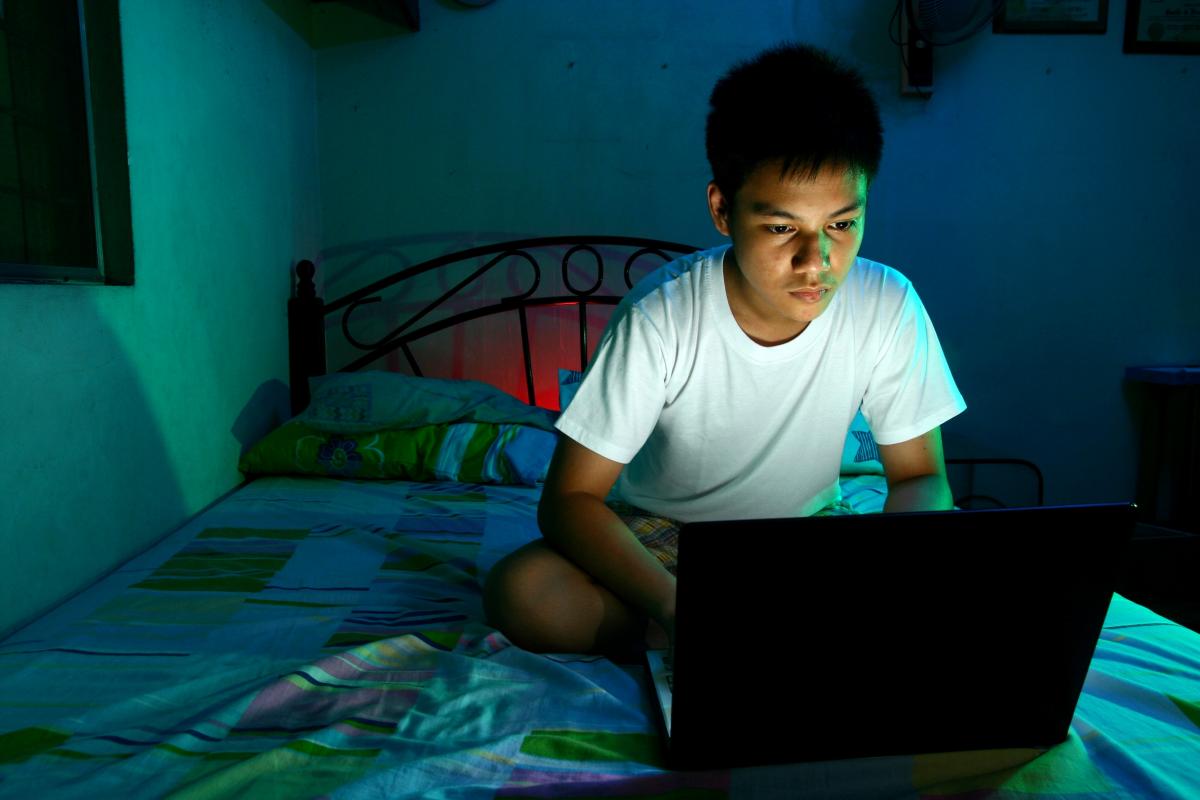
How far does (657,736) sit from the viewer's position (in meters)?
0.88

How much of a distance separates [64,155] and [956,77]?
258cm

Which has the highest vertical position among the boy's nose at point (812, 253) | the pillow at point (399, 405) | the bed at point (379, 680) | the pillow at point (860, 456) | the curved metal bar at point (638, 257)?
the curved metal bar at point (638, 257)

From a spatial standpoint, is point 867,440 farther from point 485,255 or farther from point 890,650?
point 890,650

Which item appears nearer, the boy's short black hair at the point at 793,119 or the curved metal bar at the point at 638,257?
the boy's short black hair at the point at 793,119

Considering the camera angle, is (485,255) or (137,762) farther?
(485,255)

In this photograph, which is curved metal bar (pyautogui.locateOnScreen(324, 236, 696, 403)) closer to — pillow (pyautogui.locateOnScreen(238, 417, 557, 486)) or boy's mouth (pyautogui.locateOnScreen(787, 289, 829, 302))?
pillow (pyautogui.locateOnScreen(238, 417, 557, 486))

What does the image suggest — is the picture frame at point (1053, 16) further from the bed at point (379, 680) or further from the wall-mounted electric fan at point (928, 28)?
the bed at point (379, 680)

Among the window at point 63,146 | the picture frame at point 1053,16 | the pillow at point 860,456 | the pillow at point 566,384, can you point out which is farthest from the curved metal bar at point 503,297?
the picture frame at point 1053,16

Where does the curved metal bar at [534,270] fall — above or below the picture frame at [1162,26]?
below

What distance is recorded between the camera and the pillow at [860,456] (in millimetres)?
2162

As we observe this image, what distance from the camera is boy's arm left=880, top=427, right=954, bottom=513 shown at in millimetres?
1183

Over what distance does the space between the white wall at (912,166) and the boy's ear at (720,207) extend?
1.67 m

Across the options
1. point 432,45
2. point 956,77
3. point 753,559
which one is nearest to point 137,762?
point 753,559

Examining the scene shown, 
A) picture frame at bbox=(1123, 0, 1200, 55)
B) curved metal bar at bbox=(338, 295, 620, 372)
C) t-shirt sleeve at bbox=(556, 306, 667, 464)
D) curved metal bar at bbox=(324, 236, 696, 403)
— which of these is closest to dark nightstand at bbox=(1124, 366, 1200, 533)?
picture frame at bbox=(1123, 0, 1200, 55)
